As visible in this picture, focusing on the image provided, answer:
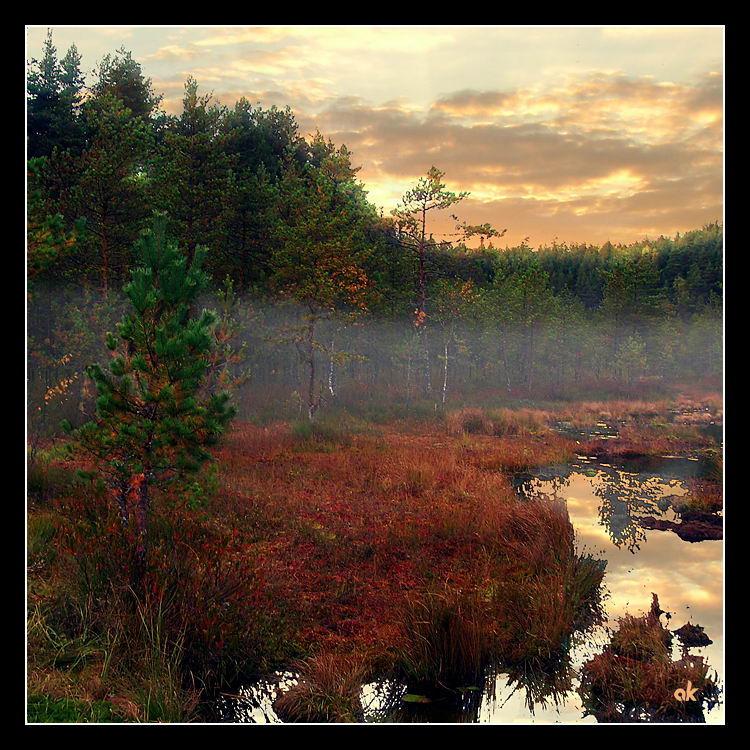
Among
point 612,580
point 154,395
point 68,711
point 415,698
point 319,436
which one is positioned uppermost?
point 154,395

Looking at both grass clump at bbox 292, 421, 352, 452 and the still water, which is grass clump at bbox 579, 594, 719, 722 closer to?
the still water

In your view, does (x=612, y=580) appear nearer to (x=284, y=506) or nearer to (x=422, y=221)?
(x=284, y=506)

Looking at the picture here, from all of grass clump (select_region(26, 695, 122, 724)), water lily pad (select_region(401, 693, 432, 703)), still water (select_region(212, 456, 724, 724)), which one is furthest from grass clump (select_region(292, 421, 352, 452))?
grass clump (select_region(26, 695, 122, 724))

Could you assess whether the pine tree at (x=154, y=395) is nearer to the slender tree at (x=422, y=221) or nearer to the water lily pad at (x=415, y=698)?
the water lily pad at (x=415, y=698)

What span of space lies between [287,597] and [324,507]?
3.87 meters

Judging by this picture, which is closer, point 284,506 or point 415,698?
point 415,698

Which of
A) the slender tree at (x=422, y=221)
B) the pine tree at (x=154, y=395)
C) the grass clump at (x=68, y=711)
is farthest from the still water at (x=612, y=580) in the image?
the slender tree at (x=422, y=221)

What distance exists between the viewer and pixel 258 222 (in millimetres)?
22734

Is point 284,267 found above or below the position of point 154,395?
above

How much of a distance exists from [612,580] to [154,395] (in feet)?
22.0

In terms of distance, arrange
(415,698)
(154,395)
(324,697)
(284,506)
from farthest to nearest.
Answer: (284,506) → (154,395) → (415,698) → (324,697)

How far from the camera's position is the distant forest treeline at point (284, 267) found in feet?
51.3

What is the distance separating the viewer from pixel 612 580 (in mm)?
8648

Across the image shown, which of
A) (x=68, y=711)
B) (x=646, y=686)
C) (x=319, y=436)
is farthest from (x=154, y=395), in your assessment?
(x=319, y=436)
